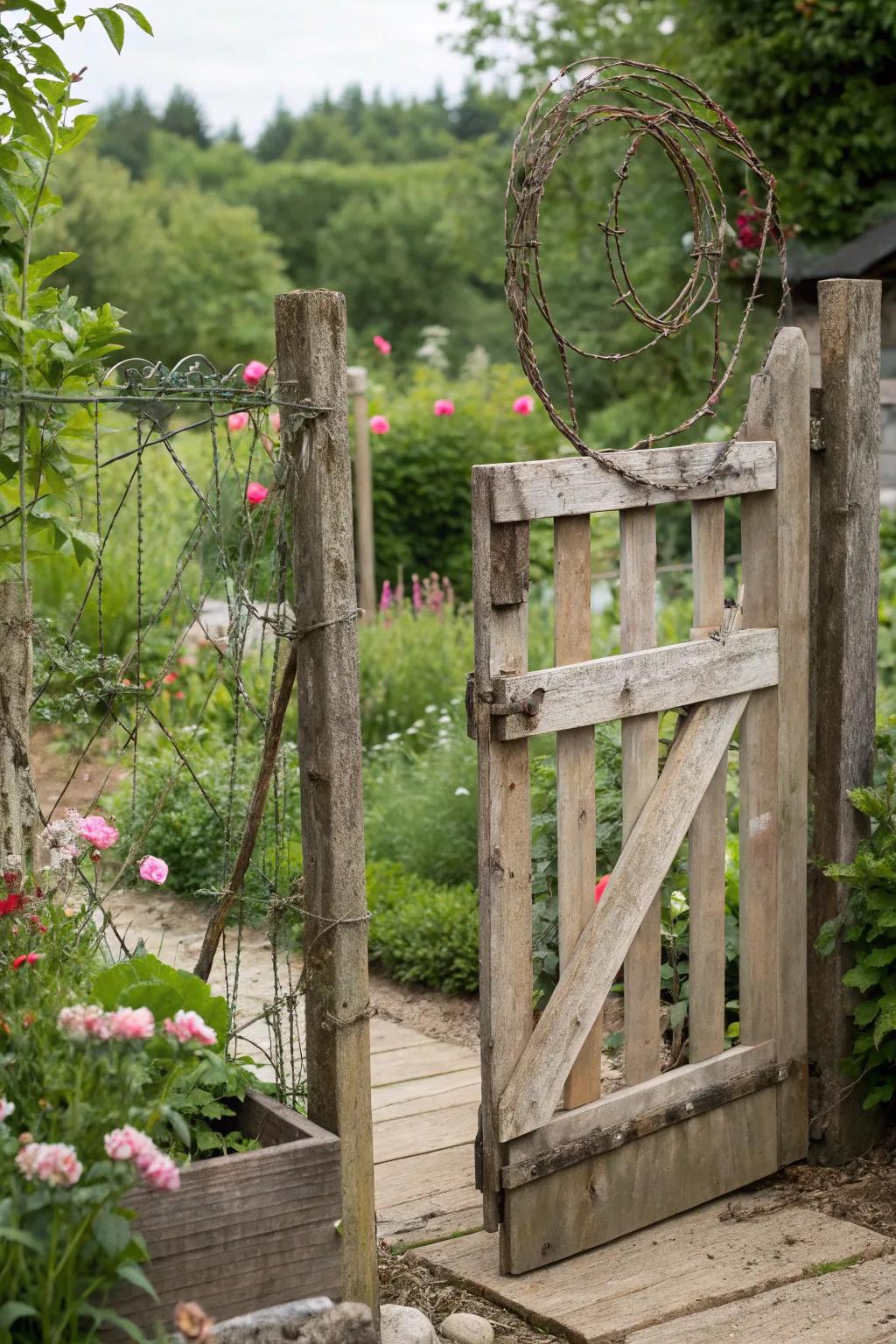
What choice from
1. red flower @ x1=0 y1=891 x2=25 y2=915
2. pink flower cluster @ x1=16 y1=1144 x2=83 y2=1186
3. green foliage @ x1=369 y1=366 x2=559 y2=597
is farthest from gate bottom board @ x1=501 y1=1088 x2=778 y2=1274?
green foliage @ x1=369 y1=366 x2=559 y2=597

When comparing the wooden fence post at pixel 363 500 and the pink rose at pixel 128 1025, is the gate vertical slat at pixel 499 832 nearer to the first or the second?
the pink rose at pixel 128 1025

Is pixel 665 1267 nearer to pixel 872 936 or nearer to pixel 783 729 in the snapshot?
pixel 872 936

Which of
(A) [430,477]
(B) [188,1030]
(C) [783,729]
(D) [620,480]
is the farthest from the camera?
(A) [430,477]

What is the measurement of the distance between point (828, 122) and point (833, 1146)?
372 inches

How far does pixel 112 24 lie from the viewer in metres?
2.54

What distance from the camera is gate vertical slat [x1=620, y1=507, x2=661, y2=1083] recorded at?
10.2 feet

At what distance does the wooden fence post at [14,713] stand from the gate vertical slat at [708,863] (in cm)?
148

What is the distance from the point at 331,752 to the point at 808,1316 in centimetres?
150

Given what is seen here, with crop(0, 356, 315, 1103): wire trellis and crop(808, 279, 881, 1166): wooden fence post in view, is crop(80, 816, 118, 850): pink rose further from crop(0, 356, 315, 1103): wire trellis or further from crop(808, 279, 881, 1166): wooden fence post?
crop(808, 279, 881, 1166): wooden fence post

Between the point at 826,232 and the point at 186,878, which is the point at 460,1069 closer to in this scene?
the point at 186,878

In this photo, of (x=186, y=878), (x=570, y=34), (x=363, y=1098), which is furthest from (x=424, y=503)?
(x=570, y=34)

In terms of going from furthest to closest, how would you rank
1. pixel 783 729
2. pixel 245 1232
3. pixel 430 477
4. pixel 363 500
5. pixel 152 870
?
pixel 430 477
pixel 363 500
pixel 783 729
pixel 152 870
pixel 245 1232

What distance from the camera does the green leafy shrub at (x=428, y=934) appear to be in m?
5.05

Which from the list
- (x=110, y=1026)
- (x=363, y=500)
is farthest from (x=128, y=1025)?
(x=363, y=500)
